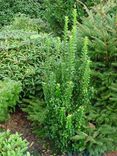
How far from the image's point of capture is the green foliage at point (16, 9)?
9.05 m

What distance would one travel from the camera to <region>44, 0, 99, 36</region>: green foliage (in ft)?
22.1

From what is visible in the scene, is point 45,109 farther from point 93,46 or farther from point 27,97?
point 93,46

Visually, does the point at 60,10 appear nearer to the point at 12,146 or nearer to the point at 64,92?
the point at 64,92

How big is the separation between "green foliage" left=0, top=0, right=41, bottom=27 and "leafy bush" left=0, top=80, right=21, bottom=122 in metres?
4.48

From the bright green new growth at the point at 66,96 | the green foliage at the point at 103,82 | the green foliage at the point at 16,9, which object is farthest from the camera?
the green foliage at the point at 16,9

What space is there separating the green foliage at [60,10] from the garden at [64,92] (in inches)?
55.5

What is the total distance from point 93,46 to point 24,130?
3.98 ft

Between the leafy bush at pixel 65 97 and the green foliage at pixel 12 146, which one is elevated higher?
the leafy bush at pixel 65 97

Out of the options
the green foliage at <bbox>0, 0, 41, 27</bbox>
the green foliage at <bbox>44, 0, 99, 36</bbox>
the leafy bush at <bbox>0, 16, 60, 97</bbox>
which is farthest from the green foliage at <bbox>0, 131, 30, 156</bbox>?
the green foliage at <bbox>0, 0, 41, 27</bbox>

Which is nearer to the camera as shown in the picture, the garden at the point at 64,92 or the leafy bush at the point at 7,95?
the garden at the point at 64,92

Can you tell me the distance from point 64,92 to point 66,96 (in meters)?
0.06

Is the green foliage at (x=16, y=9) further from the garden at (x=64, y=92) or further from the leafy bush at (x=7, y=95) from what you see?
the leafy bush at (x=7, y=95)

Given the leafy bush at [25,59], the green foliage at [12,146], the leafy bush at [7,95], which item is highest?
the leafy bush at [25,59]

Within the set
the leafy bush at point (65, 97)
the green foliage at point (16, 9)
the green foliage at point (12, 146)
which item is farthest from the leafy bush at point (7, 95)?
the green foliage at point (16, 9)
